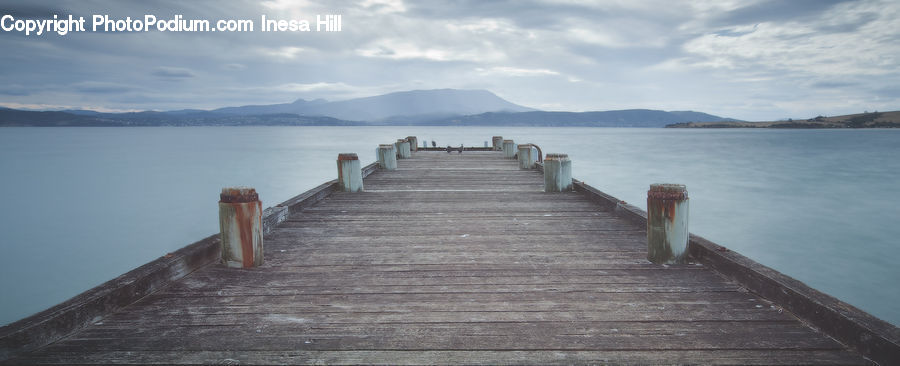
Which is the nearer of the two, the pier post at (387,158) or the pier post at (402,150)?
the pier post at (387,158)

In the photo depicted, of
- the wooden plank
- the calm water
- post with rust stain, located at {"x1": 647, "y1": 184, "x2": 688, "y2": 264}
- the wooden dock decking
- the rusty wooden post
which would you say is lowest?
the calm water

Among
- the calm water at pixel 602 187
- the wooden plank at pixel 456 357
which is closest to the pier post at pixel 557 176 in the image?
the wooden plank at pixel 456 357

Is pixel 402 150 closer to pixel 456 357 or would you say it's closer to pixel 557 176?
Result: pixel 557 176

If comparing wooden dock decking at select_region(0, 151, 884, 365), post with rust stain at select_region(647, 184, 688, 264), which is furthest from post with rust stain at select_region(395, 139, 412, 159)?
post with rust stain at select_region(647, 184, 688, 264)

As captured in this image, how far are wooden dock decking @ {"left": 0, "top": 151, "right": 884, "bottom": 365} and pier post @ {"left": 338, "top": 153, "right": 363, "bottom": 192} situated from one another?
120 inches

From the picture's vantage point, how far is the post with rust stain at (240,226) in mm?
3660

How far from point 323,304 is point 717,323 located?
2.46 m

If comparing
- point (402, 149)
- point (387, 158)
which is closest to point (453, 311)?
point (387, 158)

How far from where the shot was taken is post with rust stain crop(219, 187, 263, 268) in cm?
366

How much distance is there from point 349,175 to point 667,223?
5496 mm

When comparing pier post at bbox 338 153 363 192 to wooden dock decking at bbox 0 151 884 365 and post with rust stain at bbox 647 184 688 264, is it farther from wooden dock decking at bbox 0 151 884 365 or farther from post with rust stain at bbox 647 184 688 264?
post with rust stain at bbox 647 184 688 264

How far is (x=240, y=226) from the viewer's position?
3701mm

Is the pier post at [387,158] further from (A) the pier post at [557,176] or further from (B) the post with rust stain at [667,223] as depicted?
(B) the post with rust stain at [667,223]

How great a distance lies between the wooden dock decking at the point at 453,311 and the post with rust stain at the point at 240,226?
0.41ft
